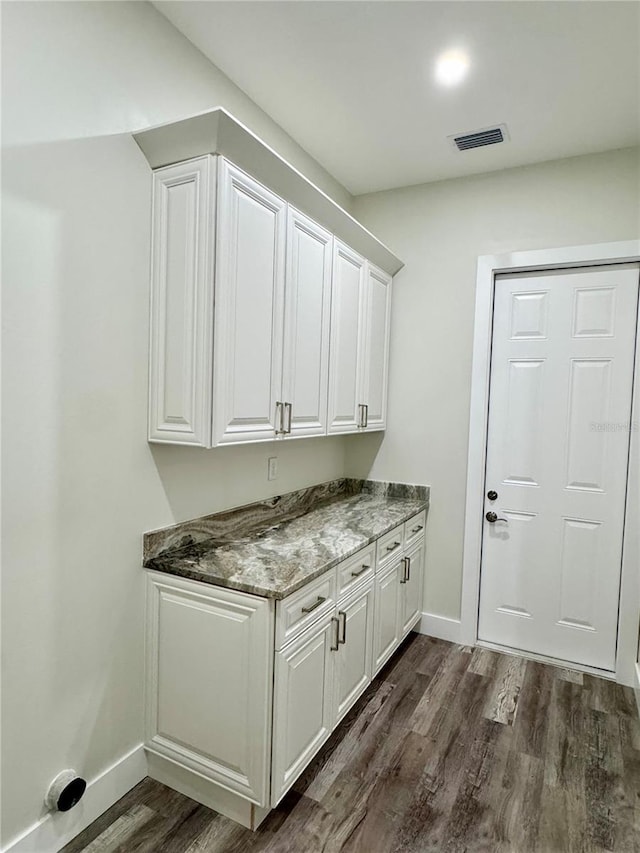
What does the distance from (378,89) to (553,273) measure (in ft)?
4.63

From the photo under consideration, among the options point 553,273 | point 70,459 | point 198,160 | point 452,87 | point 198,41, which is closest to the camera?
point 70,459

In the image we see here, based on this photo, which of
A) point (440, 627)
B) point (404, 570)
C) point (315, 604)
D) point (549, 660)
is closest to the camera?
point (315, 604)

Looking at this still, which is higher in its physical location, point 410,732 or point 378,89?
point 378,89

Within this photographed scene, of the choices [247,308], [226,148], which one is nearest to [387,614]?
[247,308]

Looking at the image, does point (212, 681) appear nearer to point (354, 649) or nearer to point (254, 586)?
point (254, 586)

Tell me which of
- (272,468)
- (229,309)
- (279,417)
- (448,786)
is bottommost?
(448,786)

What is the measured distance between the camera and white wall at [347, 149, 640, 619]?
281 cm

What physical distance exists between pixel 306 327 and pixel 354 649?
1.48 m

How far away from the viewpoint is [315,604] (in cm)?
185

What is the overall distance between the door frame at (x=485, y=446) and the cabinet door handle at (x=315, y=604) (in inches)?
57.4

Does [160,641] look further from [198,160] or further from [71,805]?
[198,160]

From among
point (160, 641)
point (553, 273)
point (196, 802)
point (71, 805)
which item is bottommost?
point (196, 802)

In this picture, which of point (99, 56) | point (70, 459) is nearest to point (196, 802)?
point (70, 459)

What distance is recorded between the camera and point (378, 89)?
2209 millimetres
